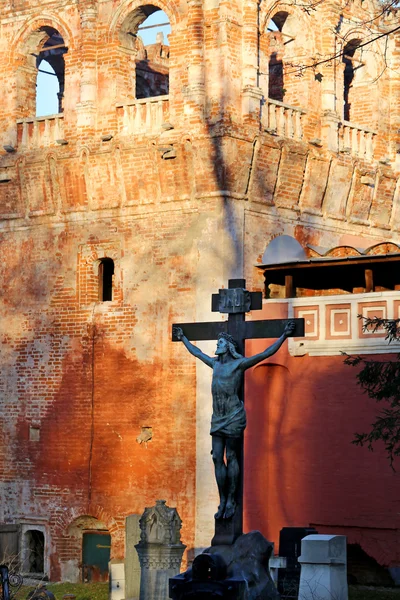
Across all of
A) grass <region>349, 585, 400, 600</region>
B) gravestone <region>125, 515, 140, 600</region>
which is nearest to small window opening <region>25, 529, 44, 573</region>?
gravestone <region>125, 515, 140, 600</region>

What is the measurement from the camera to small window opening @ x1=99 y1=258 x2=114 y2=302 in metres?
28.7

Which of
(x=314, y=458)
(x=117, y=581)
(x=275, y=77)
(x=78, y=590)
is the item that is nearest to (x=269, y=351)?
(x=117, y=581)

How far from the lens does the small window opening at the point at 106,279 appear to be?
94.3ft

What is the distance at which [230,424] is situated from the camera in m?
16.8

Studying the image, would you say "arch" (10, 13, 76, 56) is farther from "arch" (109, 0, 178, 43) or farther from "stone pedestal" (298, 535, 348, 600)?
"stone pedestal" (298, 535, 348, 600)

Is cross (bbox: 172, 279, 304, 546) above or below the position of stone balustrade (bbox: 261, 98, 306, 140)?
below

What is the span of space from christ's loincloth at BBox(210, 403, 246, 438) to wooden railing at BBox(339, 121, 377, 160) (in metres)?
13.3

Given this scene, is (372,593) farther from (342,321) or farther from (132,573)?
(342,321)

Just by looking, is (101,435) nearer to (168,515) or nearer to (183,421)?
(183,421)

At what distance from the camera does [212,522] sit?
2594 centimetres

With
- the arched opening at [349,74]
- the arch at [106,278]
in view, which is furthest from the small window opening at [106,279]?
the arched opening at [349,74]

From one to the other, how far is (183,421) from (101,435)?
2.03 meters

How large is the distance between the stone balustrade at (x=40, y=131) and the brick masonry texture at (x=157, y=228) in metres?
0.03

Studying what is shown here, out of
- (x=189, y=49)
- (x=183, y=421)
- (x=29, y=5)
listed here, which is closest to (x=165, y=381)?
(x=183, y=421)
